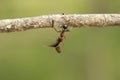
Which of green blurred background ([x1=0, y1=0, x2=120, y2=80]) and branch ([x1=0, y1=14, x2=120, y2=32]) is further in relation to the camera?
green blurred background ([x1=0, y1=0, x2=120, y2=80])

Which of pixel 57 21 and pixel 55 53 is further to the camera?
pixel 55 53

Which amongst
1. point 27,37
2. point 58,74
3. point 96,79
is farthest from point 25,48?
point 96,79

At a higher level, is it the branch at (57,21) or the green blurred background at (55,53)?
the branch at (57,21)

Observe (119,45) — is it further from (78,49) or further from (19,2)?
(19,2)

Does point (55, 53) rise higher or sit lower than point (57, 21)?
lower

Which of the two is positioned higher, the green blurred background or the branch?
the branch
